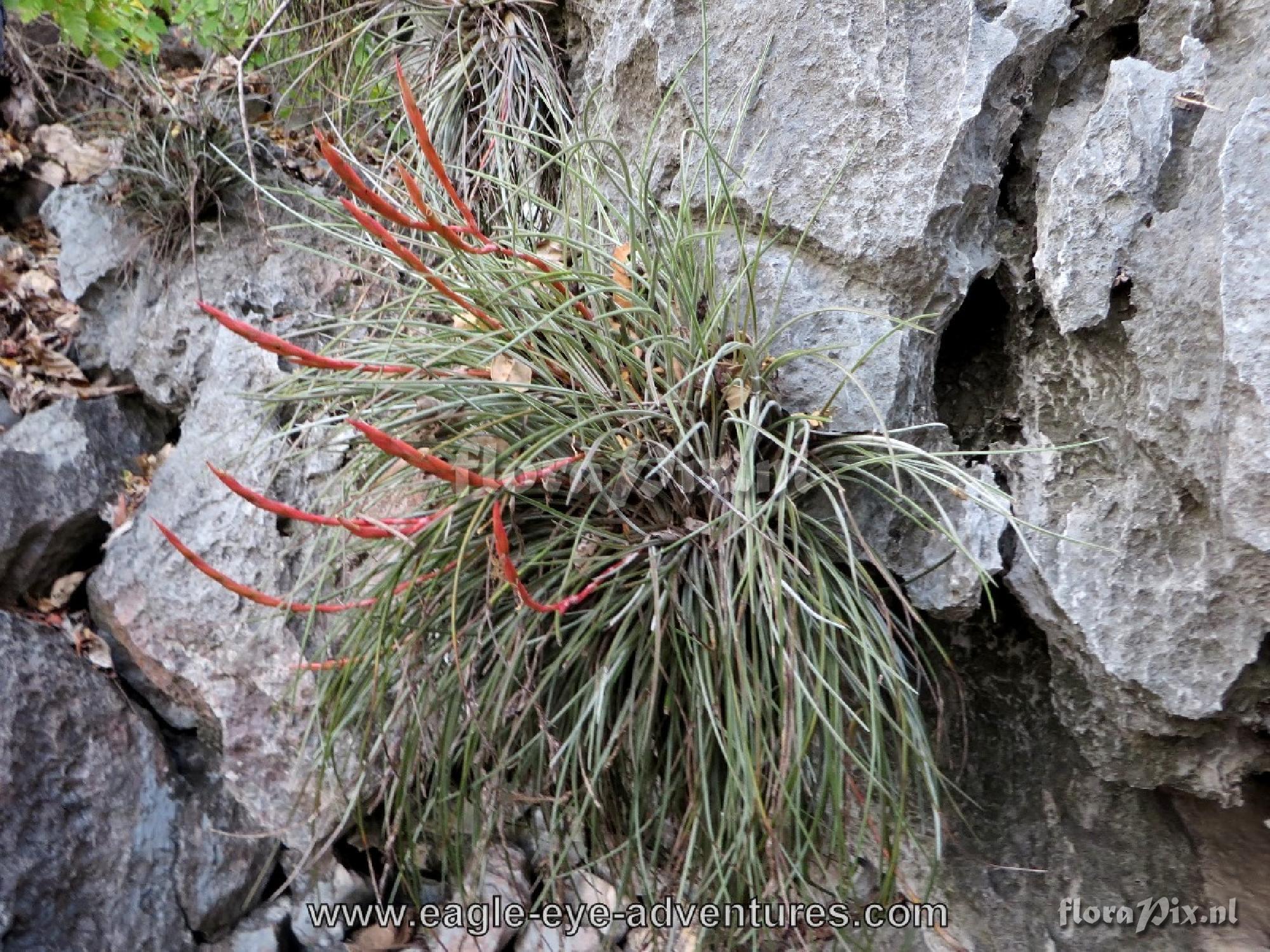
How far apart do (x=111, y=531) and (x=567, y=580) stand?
4.94 feet

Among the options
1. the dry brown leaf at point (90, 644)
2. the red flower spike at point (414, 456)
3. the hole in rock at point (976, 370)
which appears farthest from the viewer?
the dry brown leaf at point (90, 644)

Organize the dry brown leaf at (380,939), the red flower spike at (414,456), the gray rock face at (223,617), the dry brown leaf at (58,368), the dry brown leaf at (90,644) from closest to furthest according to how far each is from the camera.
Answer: the red flower spike at (414,456) < the dry brown leaf at (380,939) < the gray rock face at (223,617) < the dry brown leaf at (90,644) < the dry brown leaf at (58,368)

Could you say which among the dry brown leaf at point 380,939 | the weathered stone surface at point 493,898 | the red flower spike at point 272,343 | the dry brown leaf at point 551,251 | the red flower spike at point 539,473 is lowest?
the dry brown leaf at point 380,939

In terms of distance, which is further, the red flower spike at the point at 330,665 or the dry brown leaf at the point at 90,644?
the dry brown leaf at the point at 90,644

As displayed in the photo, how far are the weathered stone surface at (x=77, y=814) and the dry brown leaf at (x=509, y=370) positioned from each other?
1.25m

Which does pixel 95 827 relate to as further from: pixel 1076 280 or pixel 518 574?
pixel 1076 280

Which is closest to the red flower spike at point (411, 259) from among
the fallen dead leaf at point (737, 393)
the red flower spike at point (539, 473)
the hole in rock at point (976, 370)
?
the red flower spike at point (539, 473)

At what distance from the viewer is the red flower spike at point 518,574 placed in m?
1.05

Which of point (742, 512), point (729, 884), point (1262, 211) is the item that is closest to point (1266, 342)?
point (1262, 211)

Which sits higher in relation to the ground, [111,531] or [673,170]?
[673,170]

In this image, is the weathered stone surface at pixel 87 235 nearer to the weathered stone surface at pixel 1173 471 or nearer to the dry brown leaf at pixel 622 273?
the dry brown leaf at pixel 622 273

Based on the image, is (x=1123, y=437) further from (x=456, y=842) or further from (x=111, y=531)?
(x=111, y=531)

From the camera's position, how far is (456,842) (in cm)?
167

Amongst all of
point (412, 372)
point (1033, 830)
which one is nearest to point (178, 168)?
point (412, 372)
